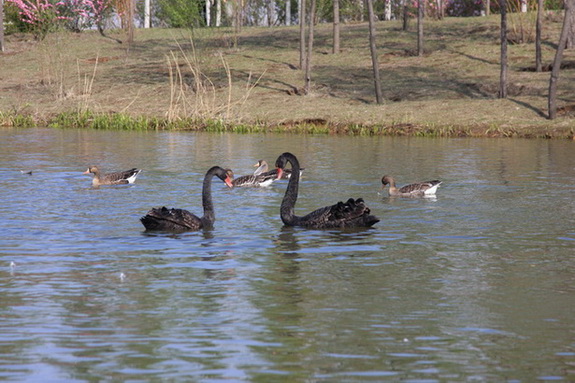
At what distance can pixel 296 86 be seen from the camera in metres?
48.3

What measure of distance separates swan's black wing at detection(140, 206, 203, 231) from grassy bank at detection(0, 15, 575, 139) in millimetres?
22738

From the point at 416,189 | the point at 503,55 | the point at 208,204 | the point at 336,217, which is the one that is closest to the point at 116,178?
the point at 208,204

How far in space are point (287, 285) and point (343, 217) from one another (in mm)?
4328

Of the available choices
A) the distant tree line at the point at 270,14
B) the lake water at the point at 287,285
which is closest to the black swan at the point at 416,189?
the lake water at the point at 287,285

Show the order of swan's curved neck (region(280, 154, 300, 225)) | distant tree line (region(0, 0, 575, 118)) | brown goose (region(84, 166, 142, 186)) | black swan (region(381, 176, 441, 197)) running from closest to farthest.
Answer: swan's curved neck (region(280, 154, 300, 225)), black swan (region(381, 176, 441, 197)), brown goose (region(84, 166, 142, 186)), distant tree line (region(0, 0, 575, 118))

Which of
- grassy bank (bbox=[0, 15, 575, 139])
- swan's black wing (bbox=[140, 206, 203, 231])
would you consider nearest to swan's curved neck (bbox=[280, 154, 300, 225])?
swan's black wing (bbox=[140, 206, 203, 231])

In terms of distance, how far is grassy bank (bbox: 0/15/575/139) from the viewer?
39.8 m

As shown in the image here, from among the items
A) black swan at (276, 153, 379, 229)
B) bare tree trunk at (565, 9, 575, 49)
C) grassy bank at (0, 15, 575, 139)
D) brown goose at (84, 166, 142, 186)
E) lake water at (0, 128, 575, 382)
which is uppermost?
bare tree trunk at (565, 9, 575, 49)

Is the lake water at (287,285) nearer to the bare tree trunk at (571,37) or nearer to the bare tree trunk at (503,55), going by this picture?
the bare tree trunk at (503,55)

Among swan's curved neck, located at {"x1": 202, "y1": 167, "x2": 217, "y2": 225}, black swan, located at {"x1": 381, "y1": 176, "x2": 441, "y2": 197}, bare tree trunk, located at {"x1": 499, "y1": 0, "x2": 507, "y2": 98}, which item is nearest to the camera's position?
swan's curved neck, located at {"x1": 202, "y1": 167, "x2": 217, "y2": 225}

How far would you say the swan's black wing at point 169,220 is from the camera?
1491 centimetres

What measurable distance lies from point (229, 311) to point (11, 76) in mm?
49792

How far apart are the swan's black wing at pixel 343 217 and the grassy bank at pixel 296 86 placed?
74.0ft

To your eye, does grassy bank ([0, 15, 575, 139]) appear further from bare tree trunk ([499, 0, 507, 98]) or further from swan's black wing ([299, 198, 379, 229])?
swan's black wing ([299, 198, 379, 229])
